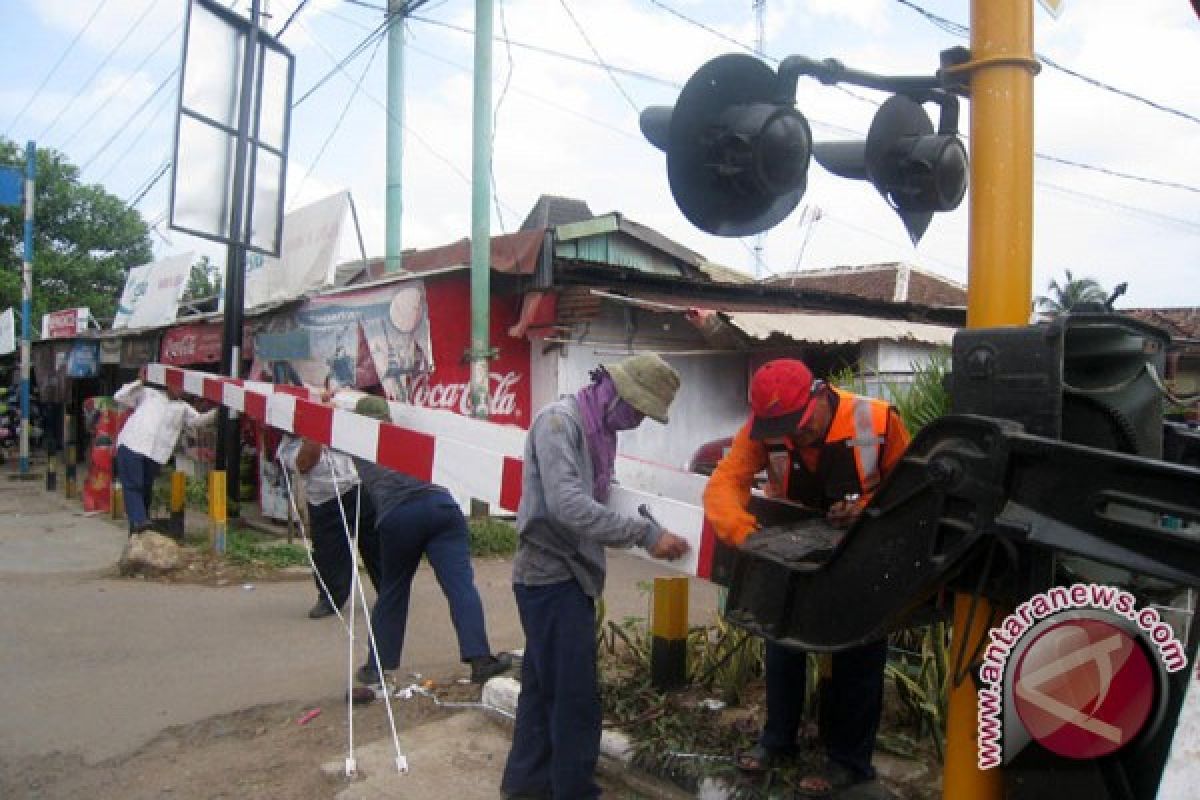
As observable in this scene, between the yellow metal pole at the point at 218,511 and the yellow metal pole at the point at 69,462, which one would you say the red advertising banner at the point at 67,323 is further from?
the yellow metal pole at the point at 218,511

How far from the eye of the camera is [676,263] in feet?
44.7

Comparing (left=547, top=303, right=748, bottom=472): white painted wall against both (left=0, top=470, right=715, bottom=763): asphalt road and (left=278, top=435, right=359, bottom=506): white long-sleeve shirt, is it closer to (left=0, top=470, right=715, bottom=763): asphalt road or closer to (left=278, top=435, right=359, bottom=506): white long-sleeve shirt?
(left=0, top=470, right=715, bottom=763): asphalt road

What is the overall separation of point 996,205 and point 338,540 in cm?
536

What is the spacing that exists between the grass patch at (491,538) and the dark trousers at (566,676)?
6.03m

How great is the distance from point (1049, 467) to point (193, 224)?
8752 millimetres

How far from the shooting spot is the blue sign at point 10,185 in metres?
16.9

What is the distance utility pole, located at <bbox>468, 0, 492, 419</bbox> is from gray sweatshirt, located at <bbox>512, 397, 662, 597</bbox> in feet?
19.9

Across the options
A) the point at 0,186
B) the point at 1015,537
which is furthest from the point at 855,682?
the point at 0,186

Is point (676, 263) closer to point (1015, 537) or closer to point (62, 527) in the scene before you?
point (62, 527)

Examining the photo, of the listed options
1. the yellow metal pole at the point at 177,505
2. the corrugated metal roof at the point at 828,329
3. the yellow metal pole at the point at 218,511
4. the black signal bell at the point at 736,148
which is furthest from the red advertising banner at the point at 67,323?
the black signal bell at the point at 736,148

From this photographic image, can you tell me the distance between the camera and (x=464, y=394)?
10719 millimetres
